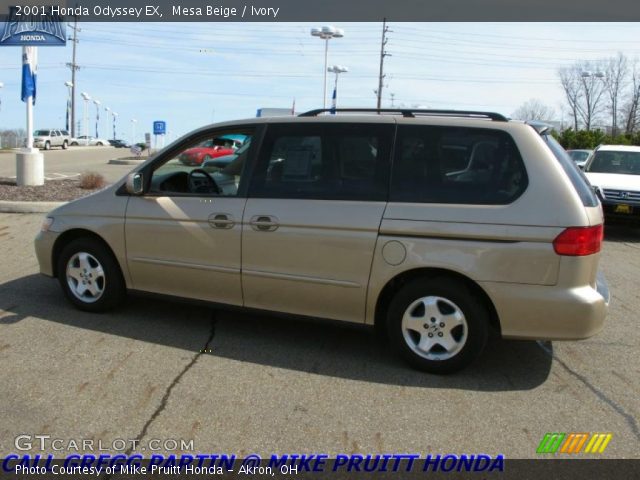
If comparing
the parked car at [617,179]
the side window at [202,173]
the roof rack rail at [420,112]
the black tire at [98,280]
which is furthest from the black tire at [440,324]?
the parked car at [617,179]

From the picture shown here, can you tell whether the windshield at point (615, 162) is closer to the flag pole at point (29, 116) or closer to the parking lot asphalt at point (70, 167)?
the flag pole at point (29, 116)

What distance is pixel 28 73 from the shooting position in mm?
13078

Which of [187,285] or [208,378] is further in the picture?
[187,285]

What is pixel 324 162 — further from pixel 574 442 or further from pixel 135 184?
pixel 574 442

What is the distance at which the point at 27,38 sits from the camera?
42.4 ft

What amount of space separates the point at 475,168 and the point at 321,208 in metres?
1.12

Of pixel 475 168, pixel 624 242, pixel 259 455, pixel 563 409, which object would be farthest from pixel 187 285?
pixel 624 242

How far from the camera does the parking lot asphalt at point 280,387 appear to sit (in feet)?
10.7

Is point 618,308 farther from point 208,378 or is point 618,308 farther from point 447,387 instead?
point 208,378

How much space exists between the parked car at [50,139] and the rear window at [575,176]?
52.5 meters

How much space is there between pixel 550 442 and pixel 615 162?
1055 cm

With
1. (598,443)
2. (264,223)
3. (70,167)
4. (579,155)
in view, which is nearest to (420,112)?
(264,223)

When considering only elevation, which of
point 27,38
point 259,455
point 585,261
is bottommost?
point 259,455

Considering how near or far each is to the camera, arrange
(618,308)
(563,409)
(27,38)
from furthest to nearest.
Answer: (27,38) → (618,308) → (563,409)
